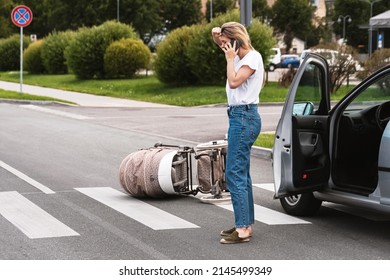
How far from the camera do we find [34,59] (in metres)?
52.9

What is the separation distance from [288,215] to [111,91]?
91.3ft

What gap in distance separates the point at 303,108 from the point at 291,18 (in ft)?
325

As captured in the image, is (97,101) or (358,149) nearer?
(358,149)

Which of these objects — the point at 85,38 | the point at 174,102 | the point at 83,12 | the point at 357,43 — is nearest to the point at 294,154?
the point at 174,102

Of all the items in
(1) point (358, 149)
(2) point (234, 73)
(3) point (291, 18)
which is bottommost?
(1) point (358, 149)

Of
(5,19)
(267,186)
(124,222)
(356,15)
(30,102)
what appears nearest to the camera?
(124,222)

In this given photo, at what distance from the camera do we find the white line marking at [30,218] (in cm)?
756

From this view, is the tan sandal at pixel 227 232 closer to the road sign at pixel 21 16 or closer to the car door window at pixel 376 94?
the car door window at pixel 376 94

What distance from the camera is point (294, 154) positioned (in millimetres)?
7844

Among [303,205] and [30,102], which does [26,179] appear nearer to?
[303,205]

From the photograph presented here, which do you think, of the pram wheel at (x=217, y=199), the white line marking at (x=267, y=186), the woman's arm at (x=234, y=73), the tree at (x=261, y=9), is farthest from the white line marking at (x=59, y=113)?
the tree at (x=261, y=9)

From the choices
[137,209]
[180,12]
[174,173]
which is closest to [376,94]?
[174,173]

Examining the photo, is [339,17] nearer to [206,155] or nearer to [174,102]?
[174,102]

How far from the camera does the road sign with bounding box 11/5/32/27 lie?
31.7 meters
